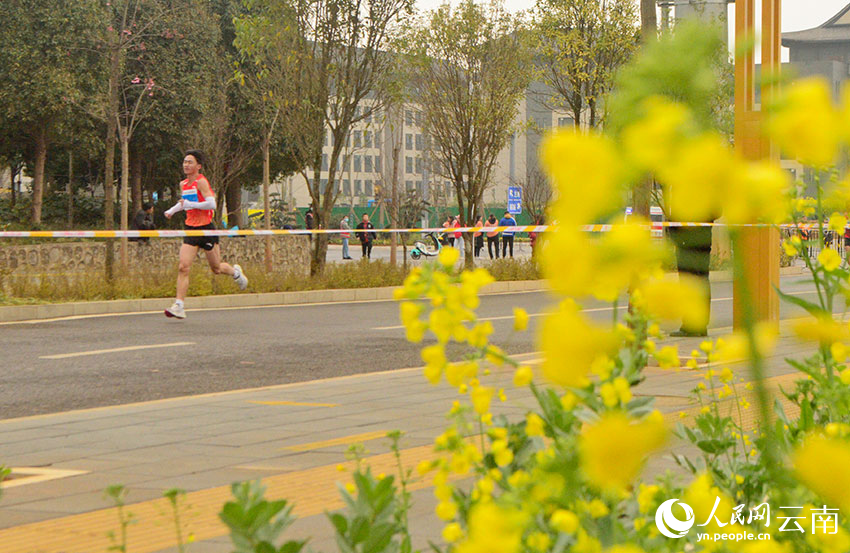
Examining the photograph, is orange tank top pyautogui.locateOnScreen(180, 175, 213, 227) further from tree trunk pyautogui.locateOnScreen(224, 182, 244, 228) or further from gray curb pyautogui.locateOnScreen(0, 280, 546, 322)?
tree trunk pyautogui.locateOnScreen(224, 182, 244, 228)

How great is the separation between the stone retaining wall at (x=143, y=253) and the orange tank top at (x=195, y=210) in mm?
13166

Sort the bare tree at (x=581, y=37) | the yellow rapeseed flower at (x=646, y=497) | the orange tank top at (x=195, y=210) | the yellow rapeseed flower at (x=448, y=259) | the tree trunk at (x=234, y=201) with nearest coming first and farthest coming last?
the yellow rapeseed flower at (x=448, y=259) < the yellow rapeseed flower at (x=646, y=497) < the orange tank top at (x=195, y=210) < the bare tree at (x=581, y=37) < the tree trunk at (x=234, y=201)

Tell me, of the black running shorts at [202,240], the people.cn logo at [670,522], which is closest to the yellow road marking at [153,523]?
the people.cn logo at [670,522]

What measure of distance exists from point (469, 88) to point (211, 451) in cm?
2370

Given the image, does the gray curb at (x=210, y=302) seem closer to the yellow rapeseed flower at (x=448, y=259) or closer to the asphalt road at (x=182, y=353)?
the asphalt road at (x=182, y=353)

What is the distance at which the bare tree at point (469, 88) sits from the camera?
2880 cm

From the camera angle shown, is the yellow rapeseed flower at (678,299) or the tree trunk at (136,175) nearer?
the yellow rapeseed flower at (678,299)

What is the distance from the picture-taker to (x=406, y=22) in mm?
23984

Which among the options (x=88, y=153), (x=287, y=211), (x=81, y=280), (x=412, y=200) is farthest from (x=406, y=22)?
(x=412, y=200)

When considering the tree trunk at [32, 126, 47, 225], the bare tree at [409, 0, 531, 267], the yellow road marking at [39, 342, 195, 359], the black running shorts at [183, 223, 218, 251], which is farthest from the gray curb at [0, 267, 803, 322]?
the tree trunk at [32, 126, 47, 225]

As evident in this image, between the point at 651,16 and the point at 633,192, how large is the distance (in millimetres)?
11177

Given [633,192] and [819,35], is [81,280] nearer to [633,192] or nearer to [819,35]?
[633,192]

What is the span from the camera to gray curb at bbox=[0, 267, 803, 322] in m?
15.6

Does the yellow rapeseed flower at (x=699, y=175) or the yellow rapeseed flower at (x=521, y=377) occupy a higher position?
the yellow rapeseed flower at (x=699, y=175)
